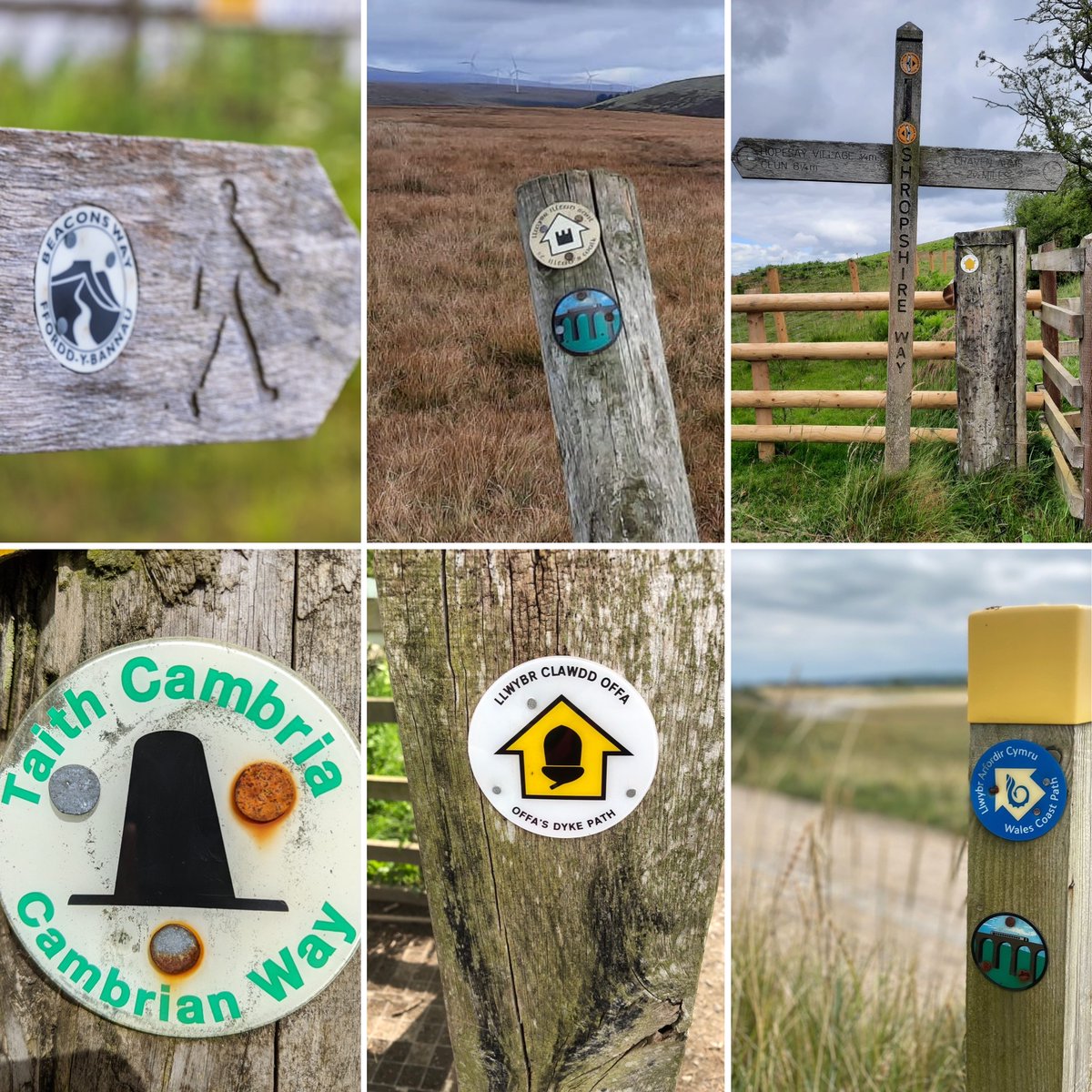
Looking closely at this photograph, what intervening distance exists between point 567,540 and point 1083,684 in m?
1.10

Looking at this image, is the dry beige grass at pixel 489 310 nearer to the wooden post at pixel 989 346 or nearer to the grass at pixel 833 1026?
the wooden post at pixel 989 346

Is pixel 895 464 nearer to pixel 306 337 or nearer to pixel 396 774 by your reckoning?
pixel 306 337

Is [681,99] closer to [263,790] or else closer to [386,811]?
[263,790]

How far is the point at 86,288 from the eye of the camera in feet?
A: 3.93

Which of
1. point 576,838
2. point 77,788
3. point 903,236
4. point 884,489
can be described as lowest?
point 576,838

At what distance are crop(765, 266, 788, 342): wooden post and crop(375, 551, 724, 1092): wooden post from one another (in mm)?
2165

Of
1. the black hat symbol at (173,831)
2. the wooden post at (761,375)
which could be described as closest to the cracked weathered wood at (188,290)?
the black hat symbol at (173,831)

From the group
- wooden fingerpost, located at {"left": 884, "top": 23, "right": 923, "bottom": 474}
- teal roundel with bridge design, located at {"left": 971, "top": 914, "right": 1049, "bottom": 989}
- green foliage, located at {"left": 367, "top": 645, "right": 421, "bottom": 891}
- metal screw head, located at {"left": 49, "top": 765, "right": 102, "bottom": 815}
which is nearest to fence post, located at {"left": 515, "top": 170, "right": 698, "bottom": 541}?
teal roundel with bridge design, located at {"left": 971, "top": 914, "right": 1049, "bottom": 989}

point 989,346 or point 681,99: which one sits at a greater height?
point 681,99

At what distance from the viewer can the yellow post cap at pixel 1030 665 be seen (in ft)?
4.43

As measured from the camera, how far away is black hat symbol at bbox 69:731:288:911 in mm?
1537

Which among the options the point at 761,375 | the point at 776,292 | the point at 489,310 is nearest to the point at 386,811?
the point at 489,310

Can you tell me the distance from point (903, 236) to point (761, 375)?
2.62ft

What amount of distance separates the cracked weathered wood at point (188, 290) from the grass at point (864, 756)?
1609mm
